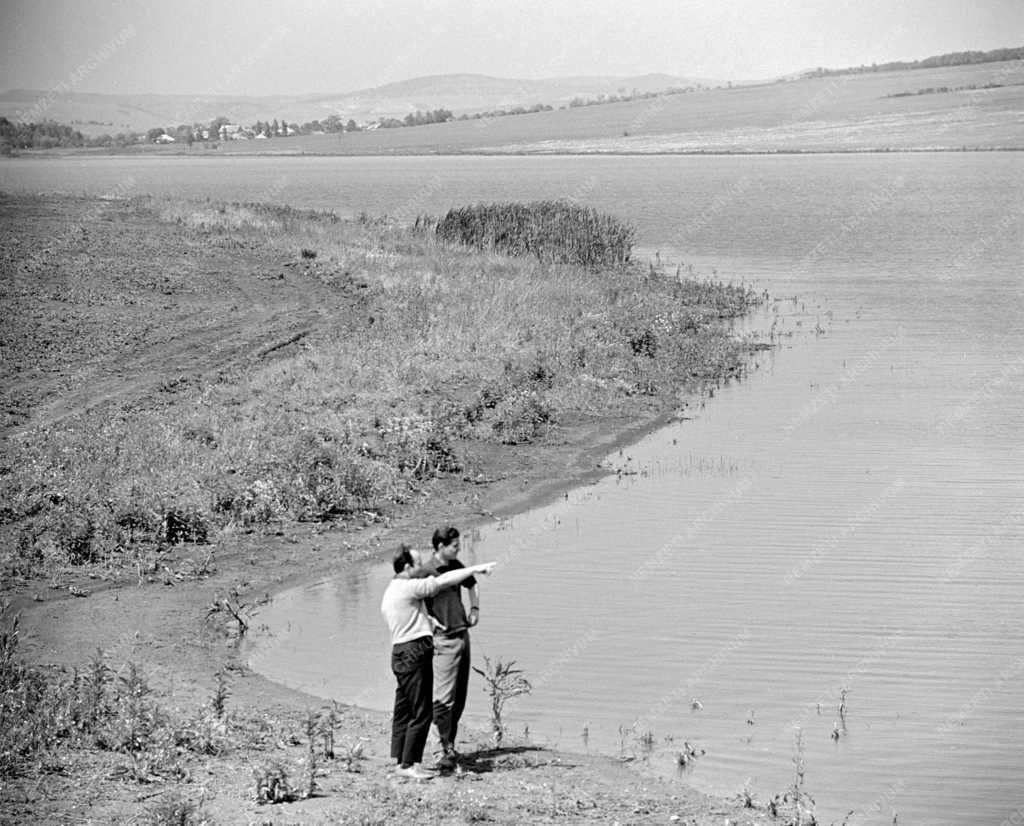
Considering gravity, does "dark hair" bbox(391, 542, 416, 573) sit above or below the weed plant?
above

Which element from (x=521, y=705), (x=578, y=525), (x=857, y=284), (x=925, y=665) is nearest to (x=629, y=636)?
(x=521, y=705)

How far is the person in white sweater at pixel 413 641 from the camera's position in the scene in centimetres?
962

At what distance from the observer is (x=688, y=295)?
117 feet

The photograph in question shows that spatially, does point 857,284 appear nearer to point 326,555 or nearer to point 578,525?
point 578,525

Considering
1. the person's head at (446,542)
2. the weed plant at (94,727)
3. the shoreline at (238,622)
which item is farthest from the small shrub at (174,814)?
the person's head at (446,542)

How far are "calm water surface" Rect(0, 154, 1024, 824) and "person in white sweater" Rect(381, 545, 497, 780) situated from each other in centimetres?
160

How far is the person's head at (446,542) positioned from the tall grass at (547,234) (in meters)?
Answer: 29.6

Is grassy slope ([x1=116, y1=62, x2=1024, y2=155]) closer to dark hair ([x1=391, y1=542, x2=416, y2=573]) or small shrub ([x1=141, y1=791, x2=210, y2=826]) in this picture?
dark hair ([x1=391, y1=542, x2=416, y2=573])

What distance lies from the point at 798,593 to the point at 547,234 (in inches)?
1082

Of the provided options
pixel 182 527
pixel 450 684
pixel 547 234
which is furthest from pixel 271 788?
pixel 547 234

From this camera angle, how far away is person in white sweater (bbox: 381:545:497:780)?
31.6 feet

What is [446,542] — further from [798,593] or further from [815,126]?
[815,126]

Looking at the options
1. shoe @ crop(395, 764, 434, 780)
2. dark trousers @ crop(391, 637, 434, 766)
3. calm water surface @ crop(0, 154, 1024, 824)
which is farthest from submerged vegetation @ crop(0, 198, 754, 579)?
shoe @ crop(395, 764, 434, 780)

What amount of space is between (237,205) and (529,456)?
36806 millimetres
